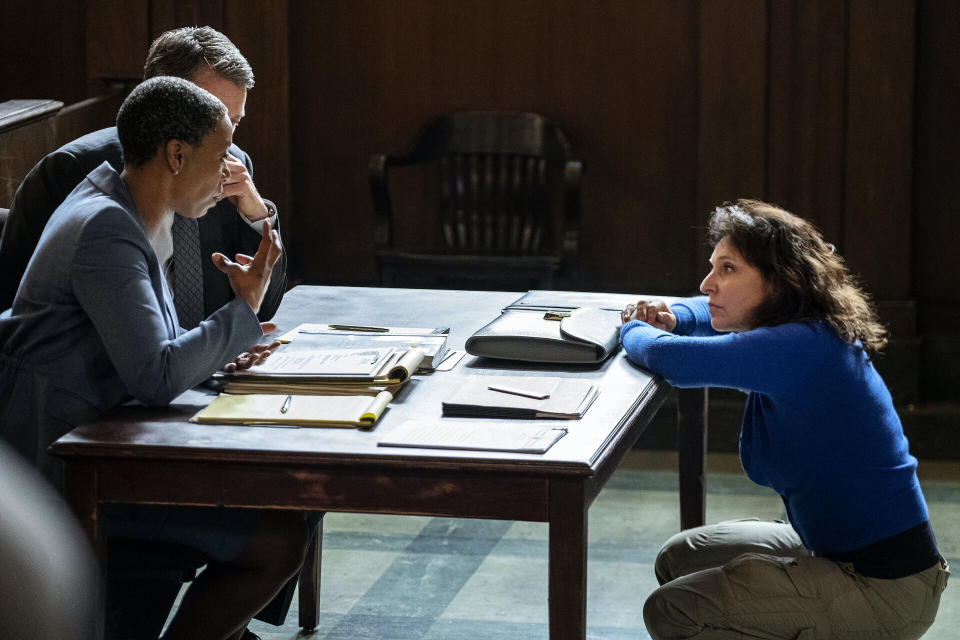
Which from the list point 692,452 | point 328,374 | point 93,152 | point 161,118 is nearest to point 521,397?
point 328,374

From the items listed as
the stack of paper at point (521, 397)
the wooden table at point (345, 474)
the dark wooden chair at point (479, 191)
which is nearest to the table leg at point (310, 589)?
the stack of paper at point (521, 397)

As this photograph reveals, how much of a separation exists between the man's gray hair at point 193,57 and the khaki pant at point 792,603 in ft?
5.11

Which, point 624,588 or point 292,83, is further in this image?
point 292,83

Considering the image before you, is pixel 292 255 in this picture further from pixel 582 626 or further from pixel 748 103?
pixel 582 626

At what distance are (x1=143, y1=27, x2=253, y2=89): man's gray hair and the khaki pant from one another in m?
1.56

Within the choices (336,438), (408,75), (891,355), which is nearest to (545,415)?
(336,438)

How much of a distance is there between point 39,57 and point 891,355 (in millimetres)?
3915

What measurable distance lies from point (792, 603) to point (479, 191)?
3.57 meters

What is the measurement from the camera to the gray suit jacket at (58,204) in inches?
105

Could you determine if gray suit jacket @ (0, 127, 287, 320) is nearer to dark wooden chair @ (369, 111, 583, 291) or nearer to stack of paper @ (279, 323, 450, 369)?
stack of paper @ (279, 323, 450, 369)

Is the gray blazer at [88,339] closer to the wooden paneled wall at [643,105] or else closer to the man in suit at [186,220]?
the man in suit at [186,220]

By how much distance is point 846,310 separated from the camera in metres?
2.30

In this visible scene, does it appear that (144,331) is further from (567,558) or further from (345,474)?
(567,558)

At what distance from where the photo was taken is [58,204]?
2705mm
